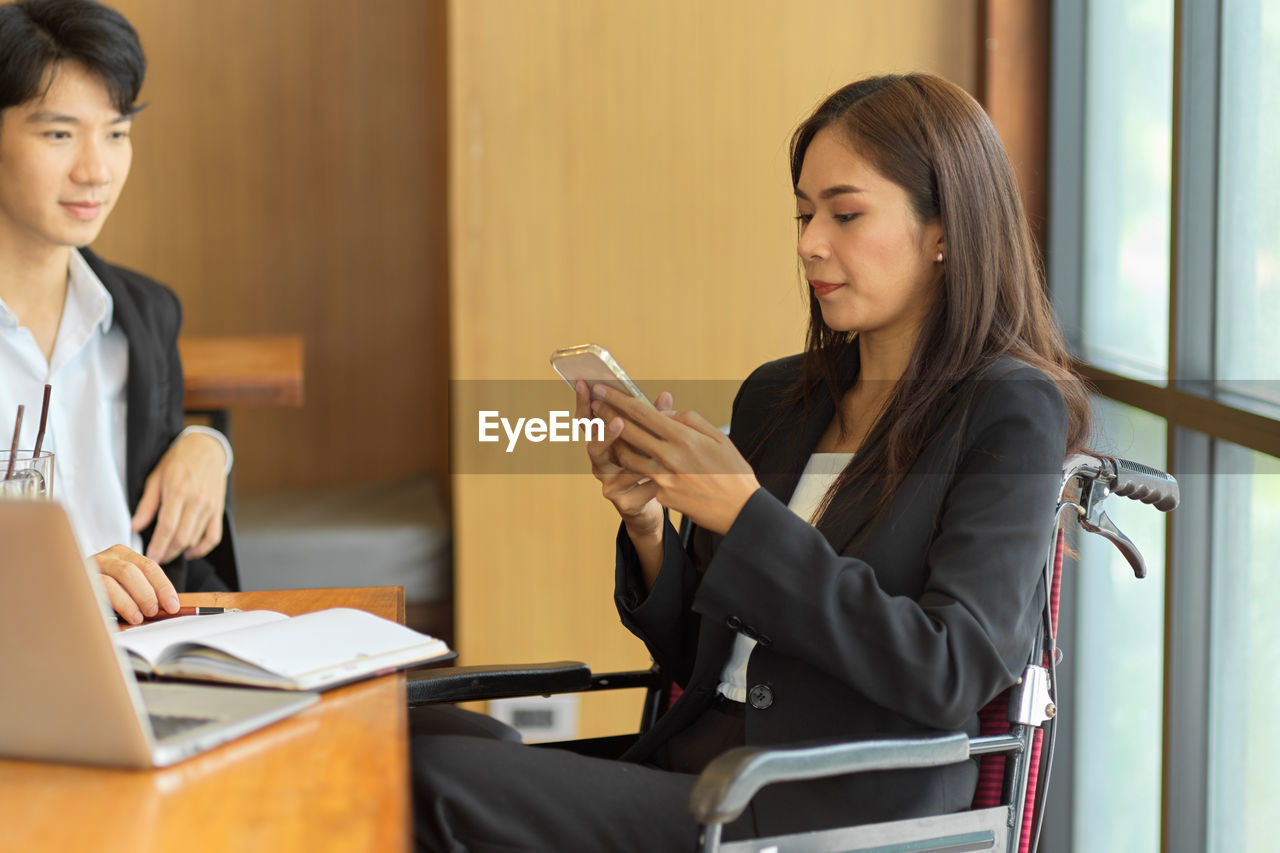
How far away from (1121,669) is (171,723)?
1639mm

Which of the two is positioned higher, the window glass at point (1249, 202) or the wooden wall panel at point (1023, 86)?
the wooden wall panel at point (1023, 86)

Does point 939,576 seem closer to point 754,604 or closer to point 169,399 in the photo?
point 754,604

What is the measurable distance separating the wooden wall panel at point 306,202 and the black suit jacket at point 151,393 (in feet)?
3.90

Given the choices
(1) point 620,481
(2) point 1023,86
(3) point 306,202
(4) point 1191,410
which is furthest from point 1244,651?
(3) point 306,202

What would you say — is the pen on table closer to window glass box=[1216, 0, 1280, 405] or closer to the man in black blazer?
the man in black blazer

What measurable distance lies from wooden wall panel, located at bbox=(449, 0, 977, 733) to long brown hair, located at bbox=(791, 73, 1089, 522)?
927 millimetres

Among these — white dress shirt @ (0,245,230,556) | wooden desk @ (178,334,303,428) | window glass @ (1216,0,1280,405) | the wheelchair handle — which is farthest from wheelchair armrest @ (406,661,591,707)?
wooden desk @ (178,334,303,428)

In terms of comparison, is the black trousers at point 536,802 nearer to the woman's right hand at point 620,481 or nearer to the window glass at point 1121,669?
the woman's right hand at point 620,481

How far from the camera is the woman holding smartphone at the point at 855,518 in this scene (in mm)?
1141

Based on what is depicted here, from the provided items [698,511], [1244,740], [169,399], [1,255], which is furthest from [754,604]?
[1,255]

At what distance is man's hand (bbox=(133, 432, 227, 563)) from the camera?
1.87 metres

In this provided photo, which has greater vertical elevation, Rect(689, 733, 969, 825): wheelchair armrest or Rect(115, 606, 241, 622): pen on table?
Rect(115, 606, 241, 622): pen on table

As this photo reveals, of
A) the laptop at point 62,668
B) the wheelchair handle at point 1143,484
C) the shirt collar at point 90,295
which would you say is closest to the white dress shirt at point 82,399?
the shirt collar at point 90,295

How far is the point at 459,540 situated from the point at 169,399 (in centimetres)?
61
